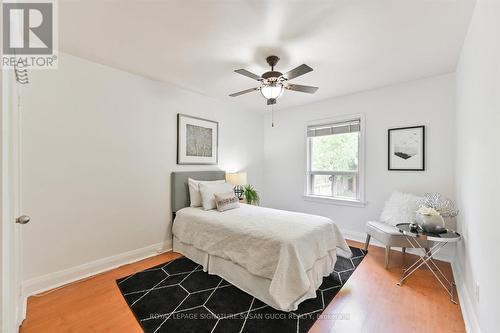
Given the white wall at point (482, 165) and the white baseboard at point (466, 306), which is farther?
the white baseboard at point (466, 306)

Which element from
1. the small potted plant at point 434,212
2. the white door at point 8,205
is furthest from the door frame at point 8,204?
the small potted plant at point 434,212

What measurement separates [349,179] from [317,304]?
2.44 meters

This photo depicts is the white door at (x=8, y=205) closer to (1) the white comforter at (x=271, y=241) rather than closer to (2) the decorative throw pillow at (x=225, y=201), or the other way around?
(1) the white comforter at (x=271, y=241)

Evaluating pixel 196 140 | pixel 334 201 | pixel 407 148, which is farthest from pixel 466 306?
pixel 196 140

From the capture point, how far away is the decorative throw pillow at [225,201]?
3057mm

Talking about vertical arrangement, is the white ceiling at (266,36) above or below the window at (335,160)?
above

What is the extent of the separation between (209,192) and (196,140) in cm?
101

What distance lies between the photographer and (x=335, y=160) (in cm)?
406

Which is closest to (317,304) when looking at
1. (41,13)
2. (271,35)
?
(271,35)

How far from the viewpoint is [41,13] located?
1.80 meters

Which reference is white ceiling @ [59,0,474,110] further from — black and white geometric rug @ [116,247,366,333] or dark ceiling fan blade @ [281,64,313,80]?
black and white geometric rug @ [116,247,366,333]

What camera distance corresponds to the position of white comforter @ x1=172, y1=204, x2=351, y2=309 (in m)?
1.91

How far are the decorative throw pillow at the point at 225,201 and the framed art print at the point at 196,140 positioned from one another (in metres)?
0.90

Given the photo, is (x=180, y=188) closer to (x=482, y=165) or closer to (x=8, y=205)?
(x=8, y=205)
